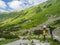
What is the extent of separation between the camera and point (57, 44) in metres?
38.7

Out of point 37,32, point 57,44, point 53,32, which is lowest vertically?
point 57,44

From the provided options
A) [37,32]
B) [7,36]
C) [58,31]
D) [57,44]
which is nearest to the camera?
[57,44]

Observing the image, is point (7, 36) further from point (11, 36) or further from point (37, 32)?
point (37, 32)

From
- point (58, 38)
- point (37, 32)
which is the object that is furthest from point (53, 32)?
point (37, 32)

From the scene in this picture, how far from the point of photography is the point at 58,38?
4231cm

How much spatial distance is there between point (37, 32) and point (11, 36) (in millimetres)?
20781

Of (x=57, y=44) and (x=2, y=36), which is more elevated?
(x=2, y=36)

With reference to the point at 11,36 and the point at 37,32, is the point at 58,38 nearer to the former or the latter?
the point at 11,36

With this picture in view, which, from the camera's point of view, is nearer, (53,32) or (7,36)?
(53,32)

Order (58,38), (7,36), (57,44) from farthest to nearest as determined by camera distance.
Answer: (7,36) < (58,38) < (57,44)

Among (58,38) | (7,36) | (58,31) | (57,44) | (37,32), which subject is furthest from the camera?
(37,32)

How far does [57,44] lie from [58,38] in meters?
3.77

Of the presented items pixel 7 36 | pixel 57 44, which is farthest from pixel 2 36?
pixel 57 44

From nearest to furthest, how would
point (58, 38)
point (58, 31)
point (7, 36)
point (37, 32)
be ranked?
point (58, 38) → point (58, 31) → point (7, 36) → point (37, 32)
